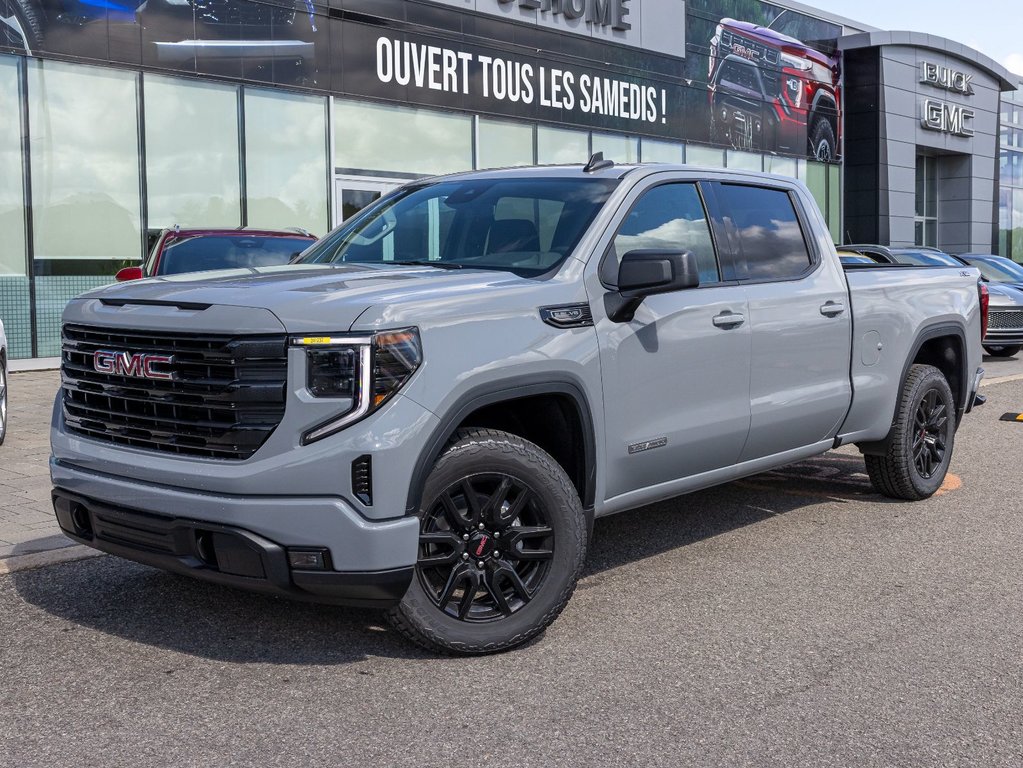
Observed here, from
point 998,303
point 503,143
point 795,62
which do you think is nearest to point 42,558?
point 998,303

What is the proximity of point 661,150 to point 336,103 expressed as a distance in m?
9.99

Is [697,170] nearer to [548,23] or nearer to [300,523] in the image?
[300,523]

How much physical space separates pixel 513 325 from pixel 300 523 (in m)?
1.11

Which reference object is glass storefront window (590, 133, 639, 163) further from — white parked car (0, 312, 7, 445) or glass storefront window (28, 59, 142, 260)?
white parked car (0, 312, 7, 445)

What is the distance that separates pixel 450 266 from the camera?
A: 16.8 feet

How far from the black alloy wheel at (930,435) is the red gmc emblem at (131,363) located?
4.80 m

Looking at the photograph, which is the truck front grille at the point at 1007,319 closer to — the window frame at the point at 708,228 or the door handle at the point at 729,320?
the window frame at the point at 708,228

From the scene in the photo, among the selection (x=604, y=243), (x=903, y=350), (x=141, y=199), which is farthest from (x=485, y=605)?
(x=141, y=199)

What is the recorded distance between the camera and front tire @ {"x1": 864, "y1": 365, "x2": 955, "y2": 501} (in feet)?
23.3

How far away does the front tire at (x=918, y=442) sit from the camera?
711 cm

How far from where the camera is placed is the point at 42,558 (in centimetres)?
580

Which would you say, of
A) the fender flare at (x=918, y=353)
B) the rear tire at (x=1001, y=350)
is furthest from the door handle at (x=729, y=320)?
the rear tire at (x=1001, y=350)

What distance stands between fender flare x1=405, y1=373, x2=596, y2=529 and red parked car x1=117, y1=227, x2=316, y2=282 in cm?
609

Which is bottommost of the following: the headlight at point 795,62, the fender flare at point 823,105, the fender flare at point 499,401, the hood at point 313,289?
the fender flare at point 499,401
